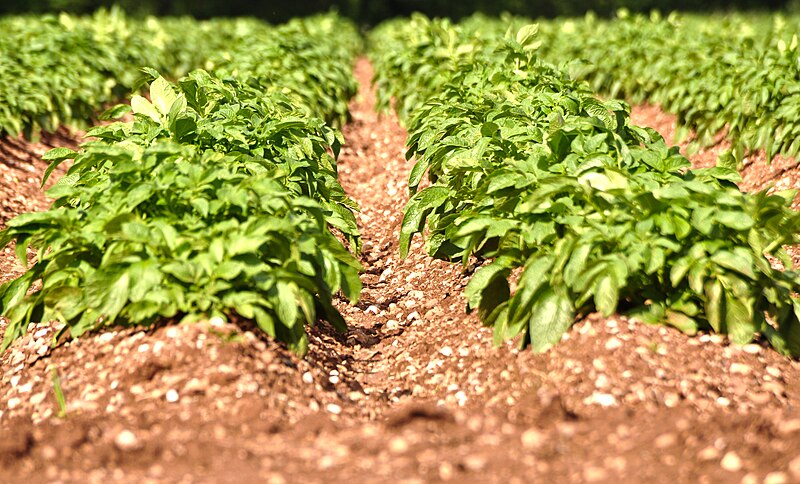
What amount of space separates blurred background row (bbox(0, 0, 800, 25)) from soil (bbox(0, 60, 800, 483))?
2917 cm

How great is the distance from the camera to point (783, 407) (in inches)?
138

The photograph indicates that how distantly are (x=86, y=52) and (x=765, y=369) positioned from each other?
9.50m

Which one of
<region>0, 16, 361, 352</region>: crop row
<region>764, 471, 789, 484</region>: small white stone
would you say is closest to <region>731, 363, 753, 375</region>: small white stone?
<region>764, 471, 789, 484</region>: small white stone

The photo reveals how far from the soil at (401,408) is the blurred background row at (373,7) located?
29167 mm

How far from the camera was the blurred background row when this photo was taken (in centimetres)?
3316

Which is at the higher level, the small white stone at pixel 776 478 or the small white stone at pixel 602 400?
the small white stone at pixel 776 478

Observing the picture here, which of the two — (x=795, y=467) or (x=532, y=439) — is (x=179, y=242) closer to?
(x=532, y=439)

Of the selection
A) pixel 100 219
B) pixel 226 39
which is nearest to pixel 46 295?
pixel 100 219

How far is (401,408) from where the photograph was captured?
3738 millimetres

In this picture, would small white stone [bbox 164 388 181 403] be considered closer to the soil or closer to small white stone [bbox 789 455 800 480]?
the soil

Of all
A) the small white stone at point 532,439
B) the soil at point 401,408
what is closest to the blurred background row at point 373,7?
the soil at point 401,408

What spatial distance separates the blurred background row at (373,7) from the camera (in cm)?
3316

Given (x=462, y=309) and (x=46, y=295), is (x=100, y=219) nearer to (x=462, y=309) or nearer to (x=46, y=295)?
(x=46, y=295)

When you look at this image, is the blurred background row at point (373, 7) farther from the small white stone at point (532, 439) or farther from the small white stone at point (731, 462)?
the small white stone at point (731, 462)
